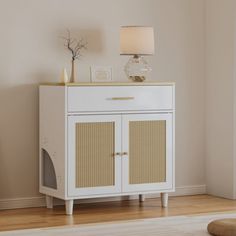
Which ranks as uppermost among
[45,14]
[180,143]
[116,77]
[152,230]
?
[45,14]

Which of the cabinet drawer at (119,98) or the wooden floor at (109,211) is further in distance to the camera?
the cabinet drawer at (119,98)

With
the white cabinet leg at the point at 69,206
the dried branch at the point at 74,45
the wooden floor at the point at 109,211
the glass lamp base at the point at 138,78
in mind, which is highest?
the dried branch at the point at 74,45

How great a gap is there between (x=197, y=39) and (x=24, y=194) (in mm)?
1961

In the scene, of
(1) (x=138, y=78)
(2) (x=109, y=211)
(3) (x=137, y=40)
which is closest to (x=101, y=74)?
(1) (x=138, y=78)

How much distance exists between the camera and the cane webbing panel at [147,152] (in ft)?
18.0

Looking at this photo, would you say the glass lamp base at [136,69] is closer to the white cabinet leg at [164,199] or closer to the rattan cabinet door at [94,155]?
the rattan cabinet door at [94,155]

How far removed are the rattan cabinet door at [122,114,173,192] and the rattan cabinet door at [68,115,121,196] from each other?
69 millimetres

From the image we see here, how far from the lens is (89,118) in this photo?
5.29m

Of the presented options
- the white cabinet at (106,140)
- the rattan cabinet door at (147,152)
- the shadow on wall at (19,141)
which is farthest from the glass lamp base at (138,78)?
the shadow on wall at (19,141)

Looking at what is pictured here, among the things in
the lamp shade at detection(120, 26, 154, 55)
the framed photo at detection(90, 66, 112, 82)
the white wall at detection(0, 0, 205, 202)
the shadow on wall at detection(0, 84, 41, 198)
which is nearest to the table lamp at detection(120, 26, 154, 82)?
the lamp shade at detection(120, 26, 154, 55)

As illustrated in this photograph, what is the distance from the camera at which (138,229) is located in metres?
4.25

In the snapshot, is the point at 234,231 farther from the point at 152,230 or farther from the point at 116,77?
the point at 116,77

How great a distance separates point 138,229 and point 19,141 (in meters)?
1.63

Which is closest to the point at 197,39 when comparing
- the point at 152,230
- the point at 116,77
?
the point at 116,77
